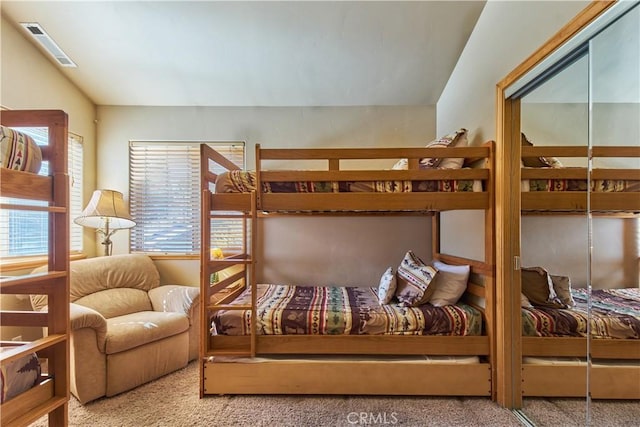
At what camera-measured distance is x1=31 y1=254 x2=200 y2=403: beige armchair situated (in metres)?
1.92

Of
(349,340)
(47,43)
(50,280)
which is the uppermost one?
(47,43)

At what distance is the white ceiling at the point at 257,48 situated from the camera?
221cm

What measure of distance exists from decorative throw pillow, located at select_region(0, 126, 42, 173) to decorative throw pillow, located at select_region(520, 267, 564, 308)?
8.87 feet

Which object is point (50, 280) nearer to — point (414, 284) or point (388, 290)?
point (388, 290)

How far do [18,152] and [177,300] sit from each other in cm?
176

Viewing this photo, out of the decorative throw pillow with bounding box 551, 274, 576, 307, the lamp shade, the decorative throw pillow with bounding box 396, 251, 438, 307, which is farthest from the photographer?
the lamp shade

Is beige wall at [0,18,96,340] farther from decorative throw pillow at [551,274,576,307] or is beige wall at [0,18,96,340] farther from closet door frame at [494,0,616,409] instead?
Answer: decorative throw pillow at [551,274,576,307]

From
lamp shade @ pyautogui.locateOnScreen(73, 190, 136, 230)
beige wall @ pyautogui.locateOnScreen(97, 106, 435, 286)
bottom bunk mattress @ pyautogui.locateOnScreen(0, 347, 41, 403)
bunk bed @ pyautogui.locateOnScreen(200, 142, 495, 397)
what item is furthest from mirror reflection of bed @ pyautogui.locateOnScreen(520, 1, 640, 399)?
lamp shade @ pyautogui.locateOnScreen(73, 190, 136, 230)

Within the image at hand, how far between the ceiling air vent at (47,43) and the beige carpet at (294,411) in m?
2.79

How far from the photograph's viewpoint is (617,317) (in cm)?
145

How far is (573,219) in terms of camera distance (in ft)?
5.49

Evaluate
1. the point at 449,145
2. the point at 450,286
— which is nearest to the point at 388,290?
the point at 450,286

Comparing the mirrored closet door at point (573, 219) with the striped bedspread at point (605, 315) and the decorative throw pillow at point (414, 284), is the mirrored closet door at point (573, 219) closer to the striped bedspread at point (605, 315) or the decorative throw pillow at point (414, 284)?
the striped bedspread at point (605, 315)

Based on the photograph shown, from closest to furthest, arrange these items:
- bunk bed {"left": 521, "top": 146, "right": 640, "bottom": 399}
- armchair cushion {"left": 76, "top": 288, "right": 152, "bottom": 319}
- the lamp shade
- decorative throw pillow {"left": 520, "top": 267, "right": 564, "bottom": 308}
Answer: bunk bed {"left": 521, "top": 146, "right": 640, "bottom": 399}
decorative throw pillow {"left": 520, "top": 267, "right": 564, "bottom": 308}
armchair cushion {"left": 76, "top": 288, "right": 152, "bottom": 319}
the lamp shade
